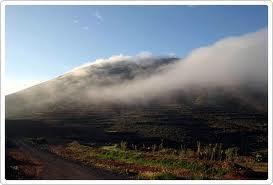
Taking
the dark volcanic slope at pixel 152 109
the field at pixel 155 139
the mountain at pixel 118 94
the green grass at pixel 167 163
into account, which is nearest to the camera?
the green grass at pixel 167 163

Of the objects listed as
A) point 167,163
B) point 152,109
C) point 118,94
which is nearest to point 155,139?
point 167,163

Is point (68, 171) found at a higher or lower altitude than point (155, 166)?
higher

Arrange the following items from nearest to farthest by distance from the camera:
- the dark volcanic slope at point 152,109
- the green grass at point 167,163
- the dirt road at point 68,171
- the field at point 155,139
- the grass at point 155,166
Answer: the dirt road at point 68,171 → the grass at point 155,166 → the green grass at point 167,163 → the field at point 155,139 → the dark volcanic slope at point 152,109

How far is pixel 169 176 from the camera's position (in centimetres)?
2798

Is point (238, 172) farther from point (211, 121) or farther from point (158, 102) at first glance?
point (158, 102)

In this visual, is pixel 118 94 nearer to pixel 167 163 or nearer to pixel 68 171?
pixel 167 163

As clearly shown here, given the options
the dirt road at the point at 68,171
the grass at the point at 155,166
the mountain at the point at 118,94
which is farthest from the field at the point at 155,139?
the mountain at the point at 118,94

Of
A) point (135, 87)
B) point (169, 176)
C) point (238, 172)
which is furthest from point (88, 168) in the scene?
point (135, 87)

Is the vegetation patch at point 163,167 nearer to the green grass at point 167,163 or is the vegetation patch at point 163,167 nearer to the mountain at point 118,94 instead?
the green grass at point 167,163

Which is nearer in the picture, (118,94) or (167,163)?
(167,163)

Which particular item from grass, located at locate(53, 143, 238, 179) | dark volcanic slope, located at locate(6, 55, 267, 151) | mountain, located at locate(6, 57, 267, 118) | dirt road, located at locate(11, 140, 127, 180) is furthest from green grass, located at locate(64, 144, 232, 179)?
mountain, located at locate(6, 57, 267, 118)

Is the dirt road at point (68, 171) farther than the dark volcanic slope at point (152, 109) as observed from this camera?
No

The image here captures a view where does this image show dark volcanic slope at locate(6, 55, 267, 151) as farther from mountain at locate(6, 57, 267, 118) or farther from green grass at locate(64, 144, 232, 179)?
green grass at locate(64, 144, 232, 179)

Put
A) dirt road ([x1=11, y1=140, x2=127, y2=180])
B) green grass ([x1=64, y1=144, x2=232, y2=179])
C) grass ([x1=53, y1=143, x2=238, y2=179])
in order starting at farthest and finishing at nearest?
1. green grass ([x1=64, y1=144, x2=232, y2=179])
2. grass ([x1=53, y1=143, x2=238, y2=179])
3. dirt road ([x1=11, y1=140, x2=127, y2=180])
